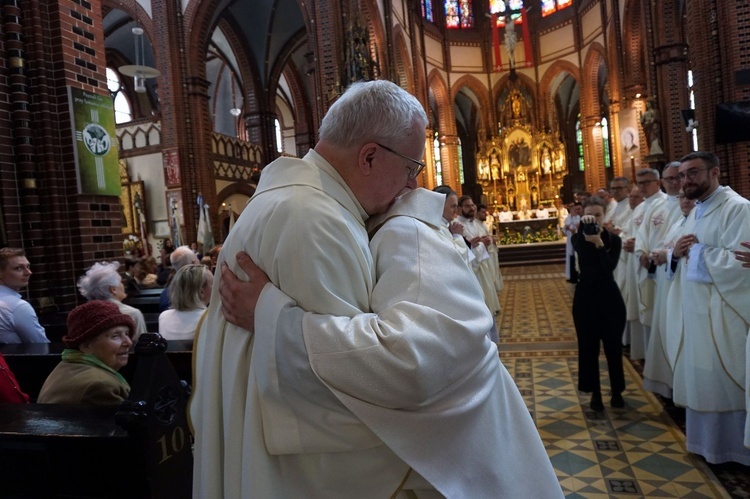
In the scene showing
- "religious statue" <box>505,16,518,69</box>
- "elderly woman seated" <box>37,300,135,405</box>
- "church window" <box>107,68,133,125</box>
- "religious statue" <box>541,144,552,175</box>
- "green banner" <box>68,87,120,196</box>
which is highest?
"religious statue" <box>505,16,518,69</box>

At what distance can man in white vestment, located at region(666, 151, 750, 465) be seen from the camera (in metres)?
3.42

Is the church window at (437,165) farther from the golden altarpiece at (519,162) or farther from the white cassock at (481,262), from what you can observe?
the white cassock at (481,262)

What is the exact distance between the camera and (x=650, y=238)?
18.4 ft

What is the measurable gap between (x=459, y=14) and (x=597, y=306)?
89.0 ft

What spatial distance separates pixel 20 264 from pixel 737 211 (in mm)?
4962

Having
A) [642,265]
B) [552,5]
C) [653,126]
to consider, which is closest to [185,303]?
[642,265]

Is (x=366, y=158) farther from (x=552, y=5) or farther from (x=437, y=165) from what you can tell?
(x=552, y=5)

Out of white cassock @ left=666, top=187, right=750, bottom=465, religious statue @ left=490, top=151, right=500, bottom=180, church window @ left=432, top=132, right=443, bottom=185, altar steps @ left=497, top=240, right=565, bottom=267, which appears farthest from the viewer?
religious statue @ left=490, top=151, right=500, bottom=180

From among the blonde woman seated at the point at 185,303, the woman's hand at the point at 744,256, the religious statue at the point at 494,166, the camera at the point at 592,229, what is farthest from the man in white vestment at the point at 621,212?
the religious statue at the point at 494,166

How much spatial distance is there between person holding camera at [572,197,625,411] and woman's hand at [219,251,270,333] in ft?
12.0

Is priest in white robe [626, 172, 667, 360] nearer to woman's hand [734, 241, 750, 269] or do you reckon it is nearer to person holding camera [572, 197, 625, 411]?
person holding camera [572, 197, 625, 411]

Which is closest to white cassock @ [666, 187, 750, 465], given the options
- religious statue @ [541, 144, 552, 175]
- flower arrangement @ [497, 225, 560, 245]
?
flower arrangement @ [497, 225, 560, 245]

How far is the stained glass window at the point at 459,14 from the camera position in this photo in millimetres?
27828

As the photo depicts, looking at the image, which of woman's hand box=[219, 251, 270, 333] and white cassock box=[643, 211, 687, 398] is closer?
woman's hand box=[219, 251, 270, 333]
